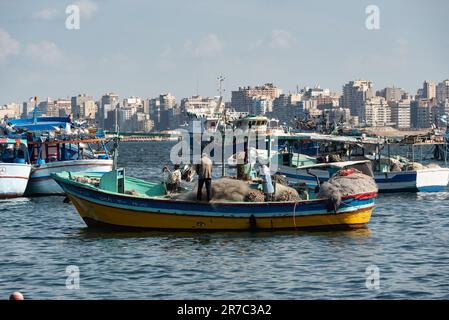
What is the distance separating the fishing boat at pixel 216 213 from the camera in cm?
2722

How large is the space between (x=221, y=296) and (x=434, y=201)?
81.7ft

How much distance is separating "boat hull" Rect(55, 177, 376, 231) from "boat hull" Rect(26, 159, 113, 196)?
1666 centimetres

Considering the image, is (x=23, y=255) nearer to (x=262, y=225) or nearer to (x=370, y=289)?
(x=262, y=225)

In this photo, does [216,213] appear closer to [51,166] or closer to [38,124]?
[51,166]

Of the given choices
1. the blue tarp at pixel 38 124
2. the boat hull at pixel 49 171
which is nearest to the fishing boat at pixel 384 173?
the boat hull at pixel 49 171

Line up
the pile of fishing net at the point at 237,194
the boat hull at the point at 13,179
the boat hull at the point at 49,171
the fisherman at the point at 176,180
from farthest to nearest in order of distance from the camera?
1. the boat hull at the point at 49,171
2. the boat hull at the point at 13,179
3. the fisherman at the point at 176,180
4. the pile of fishing net at the point at 237,194

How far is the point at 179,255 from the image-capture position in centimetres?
2386

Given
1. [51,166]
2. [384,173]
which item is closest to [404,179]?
[384,173]

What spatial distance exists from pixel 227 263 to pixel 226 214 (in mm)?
4866

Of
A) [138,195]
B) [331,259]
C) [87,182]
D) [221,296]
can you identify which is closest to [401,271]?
[331,259]

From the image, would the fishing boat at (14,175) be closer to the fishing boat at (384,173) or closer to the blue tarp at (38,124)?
the blue tarp at (38,124)

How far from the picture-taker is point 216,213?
89.5 ft

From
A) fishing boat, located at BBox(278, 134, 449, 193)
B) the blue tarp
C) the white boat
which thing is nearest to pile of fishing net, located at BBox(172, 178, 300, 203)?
fishing boat, located at BBox(278, 134, 449, 193)

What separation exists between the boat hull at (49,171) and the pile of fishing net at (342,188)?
19.5m
